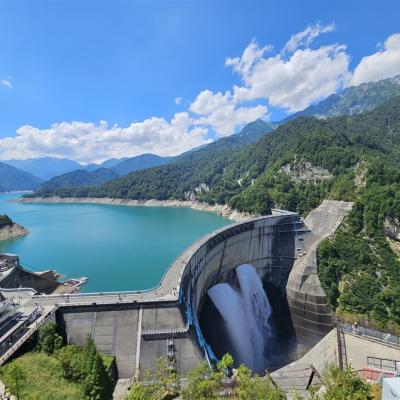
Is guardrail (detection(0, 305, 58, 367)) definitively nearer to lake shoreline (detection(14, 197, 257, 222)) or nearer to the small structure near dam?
the small structure near dam

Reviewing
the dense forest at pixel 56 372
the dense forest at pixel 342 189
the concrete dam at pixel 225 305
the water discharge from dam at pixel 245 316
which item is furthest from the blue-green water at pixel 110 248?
the dense forest at pixel 342 189

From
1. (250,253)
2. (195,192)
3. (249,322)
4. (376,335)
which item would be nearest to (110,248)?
(250,253)

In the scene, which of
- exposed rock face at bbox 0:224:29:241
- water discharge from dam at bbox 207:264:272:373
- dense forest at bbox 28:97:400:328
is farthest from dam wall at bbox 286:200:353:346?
exposed rock face at bbox 0:224:29:241

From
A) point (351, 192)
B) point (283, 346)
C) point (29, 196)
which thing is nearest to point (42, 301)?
point (283, 346)

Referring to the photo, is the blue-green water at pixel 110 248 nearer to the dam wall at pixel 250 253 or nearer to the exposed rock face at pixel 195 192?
the dam wall at pixel 250 253

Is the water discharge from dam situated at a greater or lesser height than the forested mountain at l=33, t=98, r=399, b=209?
lesser

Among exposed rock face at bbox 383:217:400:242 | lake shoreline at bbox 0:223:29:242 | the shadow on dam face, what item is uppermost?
exposed rock face at bbox 383:217:400:242

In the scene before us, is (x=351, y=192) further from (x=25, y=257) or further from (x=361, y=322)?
(x=25, y=257)
